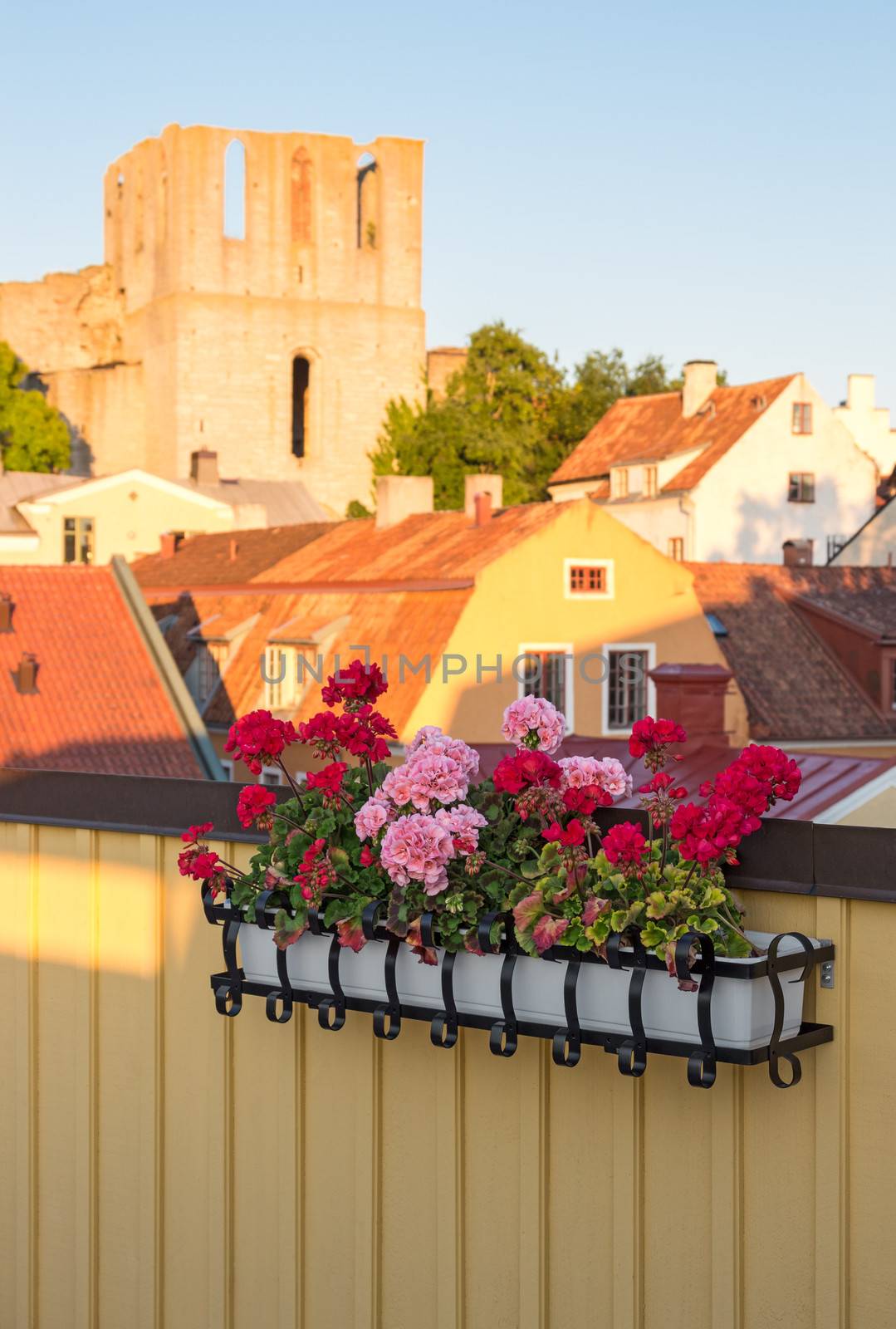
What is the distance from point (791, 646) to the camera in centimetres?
3450

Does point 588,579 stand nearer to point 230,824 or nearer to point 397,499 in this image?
point 397,499

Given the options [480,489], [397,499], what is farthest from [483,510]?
[397,499]

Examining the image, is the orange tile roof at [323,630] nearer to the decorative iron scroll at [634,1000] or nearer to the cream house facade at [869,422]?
the decorative iron scroll at [634,1000]

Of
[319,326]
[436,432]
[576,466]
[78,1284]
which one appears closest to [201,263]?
[319,326]

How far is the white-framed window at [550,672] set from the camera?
3156 centimetres

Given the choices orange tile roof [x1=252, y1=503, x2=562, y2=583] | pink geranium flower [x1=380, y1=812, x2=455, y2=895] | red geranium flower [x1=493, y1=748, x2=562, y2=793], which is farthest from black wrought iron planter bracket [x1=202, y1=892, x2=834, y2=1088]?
orange tile roof [x1=252, y1=503, x2=562, y2=583]

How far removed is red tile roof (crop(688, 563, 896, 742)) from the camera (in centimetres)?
3284

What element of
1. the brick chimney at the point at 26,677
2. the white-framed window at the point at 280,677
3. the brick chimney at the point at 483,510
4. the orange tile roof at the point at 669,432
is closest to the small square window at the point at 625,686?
the brick chimney at the point at 483,510

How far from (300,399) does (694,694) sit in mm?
59507

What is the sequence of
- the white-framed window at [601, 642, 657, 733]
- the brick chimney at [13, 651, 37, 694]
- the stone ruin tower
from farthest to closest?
the stone ruin tower, the white-framed window at [601, 642, 657, 733], the brick chimney at [13, 651, 37, 694]

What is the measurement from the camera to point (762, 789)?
2990mm

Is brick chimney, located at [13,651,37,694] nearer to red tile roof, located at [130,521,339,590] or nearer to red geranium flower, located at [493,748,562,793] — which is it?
red tile roof, located at [130,521,339,590]

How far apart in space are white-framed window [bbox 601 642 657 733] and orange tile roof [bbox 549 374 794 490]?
19.8 meters

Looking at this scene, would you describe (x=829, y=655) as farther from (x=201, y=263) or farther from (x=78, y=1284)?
(x=201, y=263)
